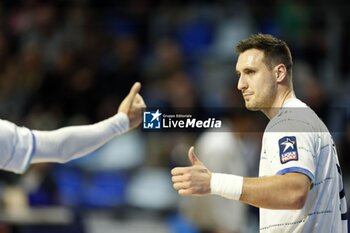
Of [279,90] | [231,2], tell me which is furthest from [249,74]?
[231,2]

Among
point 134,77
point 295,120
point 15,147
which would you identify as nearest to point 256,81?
point 295,120

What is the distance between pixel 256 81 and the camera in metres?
3.83

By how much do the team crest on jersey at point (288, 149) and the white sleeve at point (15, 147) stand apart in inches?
58.6

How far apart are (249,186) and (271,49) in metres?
0.61

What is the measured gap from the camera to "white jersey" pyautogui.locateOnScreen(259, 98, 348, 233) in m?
3.77

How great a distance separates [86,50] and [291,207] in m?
5.93

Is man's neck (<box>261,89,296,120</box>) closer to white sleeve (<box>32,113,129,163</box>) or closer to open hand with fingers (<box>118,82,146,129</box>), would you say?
open hand with fingers (<box>118,82,146,129</box>)

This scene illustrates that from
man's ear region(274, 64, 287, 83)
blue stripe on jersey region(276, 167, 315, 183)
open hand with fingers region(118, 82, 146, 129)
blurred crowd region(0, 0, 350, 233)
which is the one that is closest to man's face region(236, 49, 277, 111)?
man's ear region(274, 64, 287, 83)

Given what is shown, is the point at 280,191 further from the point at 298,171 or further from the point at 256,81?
the point at 256,81

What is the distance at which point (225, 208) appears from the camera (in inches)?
261

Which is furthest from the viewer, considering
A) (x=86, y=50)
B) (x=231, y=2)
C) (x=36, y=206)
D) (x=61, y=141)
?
(x=231, y=2)

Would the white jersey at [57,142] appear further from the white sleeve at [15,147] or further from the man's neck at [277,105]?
the man's neck at [277,105]

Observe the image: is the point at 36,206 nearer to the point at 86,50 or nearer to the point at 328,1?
the point at 86,50

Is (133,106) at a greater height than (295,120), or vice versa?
(133,106)
